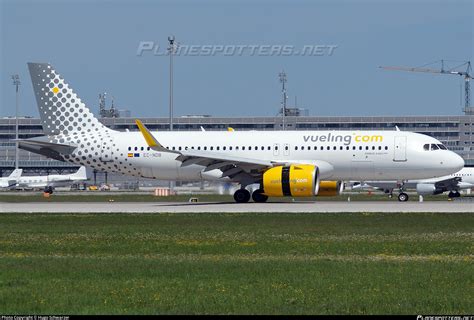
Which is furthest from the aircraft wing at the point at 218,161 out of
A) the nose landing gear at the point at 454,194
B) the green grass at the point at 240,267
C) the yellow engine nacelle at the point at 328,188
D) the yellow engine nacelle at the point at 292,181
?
the nose landing gear at the point at 454,194

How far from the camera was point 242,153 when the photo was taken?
53750 millimetres

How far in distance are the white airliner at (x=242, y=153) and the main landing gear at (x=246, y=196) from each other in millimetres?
55

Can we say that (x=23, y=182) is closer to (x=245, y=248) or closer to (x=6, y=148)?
(x=6, y=148)

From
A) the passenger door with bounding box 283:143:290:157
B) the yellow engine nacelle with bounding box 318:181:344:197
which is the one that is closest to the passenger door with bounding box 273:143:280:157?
the passenger door with bounding box 283:143:290:157

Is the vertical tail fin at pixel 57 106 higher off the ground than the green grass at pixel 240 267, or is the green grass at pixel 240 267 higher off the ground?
the vertical tail fin at pixel 57 106

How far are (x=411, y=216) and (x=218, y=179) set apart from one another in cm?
1700

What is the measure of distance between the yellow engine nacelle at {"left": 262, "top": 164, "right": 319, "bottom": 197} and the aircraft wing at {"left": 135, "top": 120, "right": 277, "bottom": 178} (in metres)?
1.63

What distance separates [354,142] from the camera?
51750mm

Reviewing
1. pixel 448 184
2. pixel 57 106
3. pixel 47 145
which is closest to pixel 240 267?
pixel 47 145

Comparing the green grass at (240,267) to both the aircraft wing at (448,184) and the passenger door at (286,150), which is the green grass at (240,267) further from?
the aircraft wing at (448,184)

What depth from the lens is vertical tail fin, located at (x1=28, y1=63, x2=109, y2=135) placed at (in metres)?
56.1

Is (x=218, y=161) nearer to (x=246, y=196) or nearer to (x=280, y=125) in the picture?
(x=246, y=196)

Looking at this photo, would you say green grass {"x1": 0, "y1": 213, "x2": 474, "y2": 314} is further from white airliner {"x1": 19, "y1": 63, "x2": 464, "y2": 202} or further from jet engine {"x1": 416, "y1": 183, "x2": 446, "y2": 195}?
jet engine {"x1": 416, "y1": 183, "x2": 446, "y2": 195}

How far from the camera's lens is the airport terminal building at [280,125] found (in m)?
167
